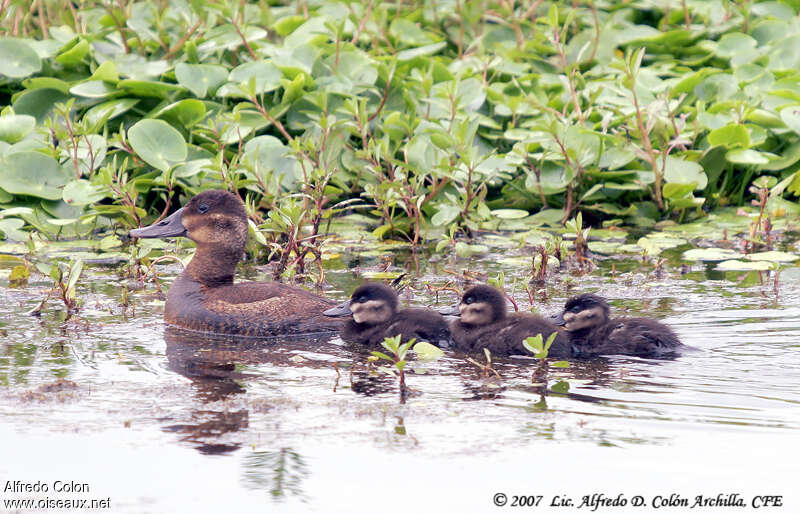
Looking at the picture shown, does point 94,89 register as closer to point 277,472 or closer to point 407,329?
point 407,329

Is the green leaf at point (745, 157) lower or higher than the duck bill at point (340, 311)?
higher

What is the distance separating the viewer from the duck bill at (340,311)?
6.48 metres

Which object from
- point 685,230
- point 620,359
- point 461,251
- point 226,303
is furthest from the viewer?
point 685,230

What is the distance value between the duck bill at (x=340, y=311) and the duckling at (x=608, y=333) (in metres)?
1.15

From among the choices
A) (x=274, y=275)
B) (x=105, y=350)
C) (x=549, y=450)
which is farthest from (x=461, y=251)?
(x=549, y=450)

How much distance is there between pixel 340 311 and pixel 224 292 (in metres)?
0.73

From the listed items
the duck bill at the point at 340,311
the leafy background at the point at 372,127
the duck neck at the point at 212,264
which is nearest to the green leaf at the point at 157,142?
the leafy background at the point at 372,127

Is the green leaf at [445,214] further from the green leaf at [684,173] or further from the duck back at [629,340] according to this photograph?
the duck back at [629,340]

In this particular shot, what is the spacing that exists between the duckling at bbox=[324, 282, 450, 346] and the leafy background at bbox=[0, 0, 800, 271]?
4.22ft

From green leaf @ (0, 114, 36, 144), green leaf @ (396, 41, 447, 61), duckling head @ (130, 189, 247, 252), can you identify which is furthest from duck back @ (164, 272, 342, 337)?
green leaf @ (396, 41, 447, 61)

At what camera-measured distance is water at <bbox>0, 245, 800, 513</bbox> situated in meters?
4.21

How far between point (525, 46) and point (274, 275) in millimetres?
4572

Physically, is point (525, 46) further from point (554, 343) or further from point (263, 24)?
point (554, 343)

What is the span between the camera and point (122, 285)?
7664 millimetres
